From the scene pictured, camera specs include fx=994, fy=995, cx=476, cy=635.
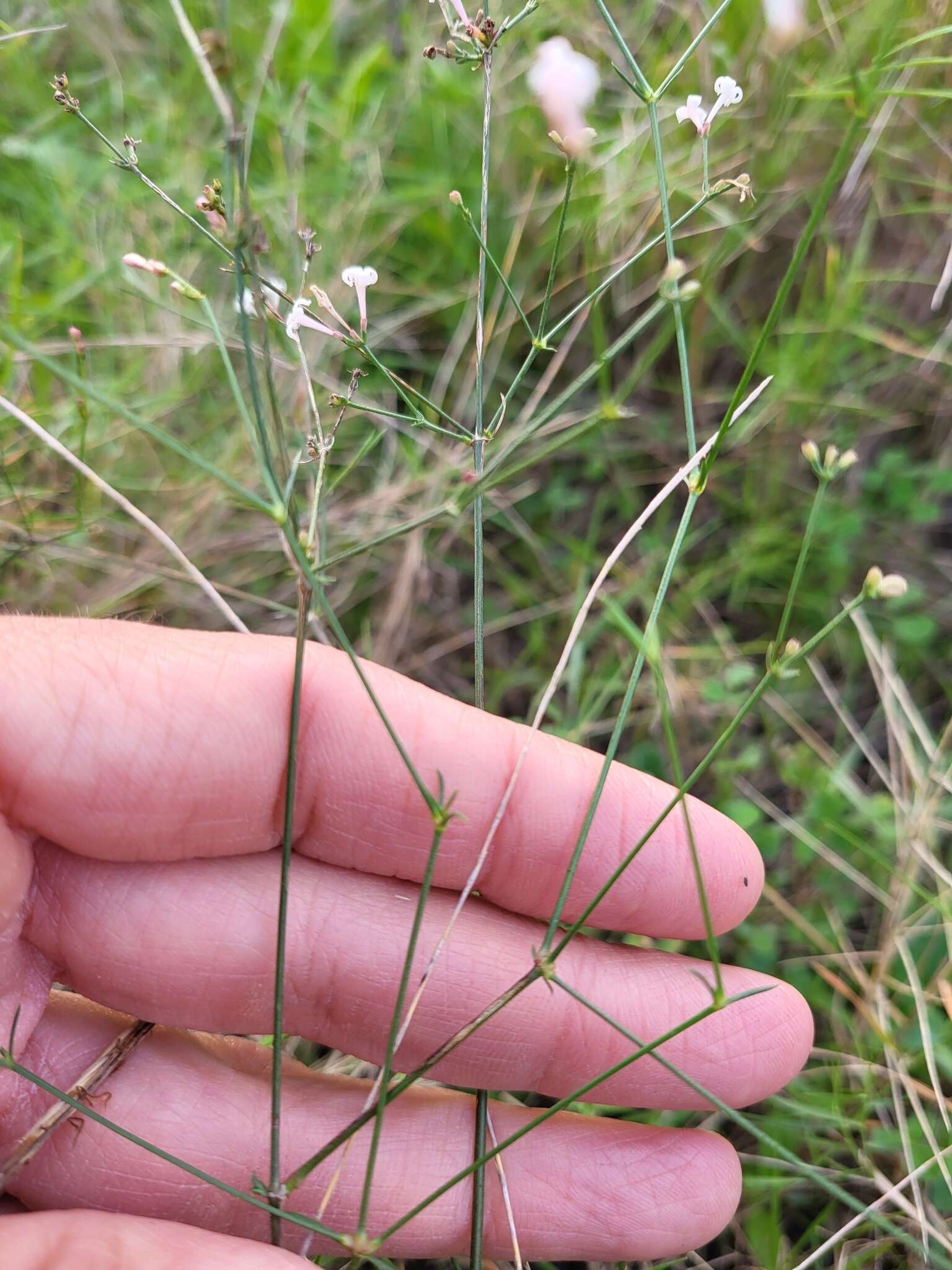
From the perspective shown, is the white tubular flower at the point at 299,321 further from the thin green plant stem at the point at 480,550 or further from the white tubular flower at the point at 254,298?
the thin green plant stem at the point at 480,550

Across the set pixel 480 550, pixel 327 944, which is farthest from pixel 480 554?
pixel 327 944

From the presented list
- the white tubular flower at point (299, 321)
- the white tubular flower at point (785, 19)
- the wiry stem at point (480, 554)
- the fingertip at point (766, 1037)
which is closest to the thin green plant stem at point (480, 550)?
→ the wiry stem at point (480, 554)

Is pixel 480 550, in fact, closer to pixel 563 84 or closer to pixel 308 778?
pixel 308 778

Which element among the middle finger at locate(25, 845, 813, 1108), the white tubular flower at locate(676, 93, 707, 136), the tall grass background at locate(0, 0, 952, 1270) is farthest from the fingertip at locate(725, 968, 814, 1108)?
the white tubular flower at locate(676, 93, 707, 136)

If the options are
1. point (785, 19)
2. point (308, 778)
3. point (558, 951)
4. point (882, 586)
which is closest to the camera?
point (882, 586)

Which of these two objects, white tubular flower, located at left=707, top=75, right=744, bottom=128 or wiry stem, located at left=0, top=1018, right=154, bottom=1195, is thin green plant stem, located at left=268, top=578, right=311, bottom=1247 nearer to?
wiry stem, located at left=0, top=1018, right=154, bottom=1195

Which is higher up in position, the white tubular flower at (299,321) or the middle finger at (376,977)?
the white tubular flower at (299,321)
